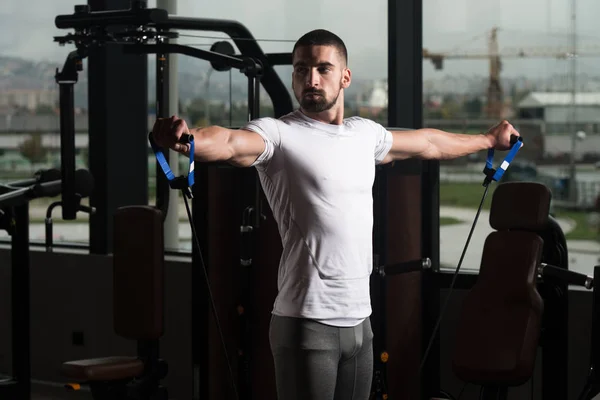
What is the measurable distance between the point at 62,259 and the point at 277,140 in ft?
9.88

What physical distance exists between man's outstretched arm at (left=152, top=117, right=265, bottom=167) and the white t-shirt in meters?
0.04

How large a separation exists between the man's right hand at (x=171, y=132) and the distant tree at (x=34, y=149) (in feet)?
11.0

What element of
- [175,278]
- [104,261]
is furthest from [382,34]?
[104,261]

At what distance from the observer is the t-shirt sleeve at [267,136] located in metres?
2.19

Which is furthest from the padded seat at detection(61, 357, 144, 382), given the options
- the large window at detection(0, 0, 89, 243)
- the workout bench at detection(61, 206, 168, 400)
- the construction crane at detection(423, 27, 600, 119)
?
the construction crane at detection(423, 27, 600, 119)

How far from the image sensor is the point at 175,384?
4574mm

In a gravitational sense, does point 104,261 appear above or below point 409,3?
below

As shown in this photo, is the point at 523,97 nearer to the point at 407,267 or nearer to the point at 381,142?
the point at 407,267

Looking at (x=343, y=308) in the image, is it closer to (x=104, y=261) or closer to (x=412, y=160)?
(x=412, y=160)

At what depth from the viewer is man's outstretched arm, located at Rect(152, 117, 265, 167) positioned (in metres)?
2.01

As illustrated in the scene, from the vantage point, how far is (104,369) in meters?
3.50

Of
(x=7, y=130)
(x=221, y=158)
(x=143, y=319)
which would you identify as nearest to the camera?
(x=221, y=158)

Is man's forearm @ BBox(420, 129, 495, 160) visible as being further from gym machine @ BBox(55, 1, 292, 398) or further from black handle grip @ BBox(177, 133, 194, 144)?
gym machine @ BBox(55, 1, 292, 398)

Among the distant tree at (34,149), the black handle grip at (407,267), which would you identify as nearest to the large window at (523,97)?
the black handle grip at (407,267)
